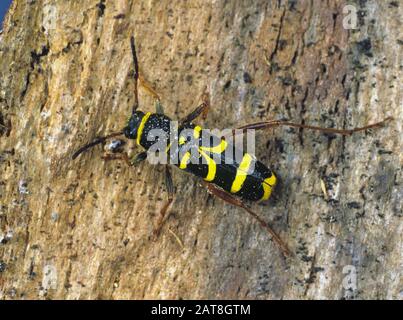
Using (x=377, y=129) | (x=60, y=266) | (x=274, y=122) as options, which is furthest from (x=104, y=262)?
(x=377, y=129)

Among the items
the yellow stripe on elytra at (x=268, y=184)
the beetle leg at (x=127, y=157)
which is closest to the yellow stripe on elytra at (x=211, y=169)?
the yellow stripe on elytra at (x=268, y=184)

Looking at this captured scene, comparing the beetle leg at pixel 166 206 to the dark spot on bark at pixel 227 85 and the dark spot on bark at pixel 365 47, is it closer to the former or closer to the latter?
the dark spot on bark at pixel 227 85

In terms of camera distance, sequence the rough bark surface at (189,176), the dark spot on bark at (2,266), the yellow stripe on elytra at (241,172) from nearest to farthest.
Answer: the rough bark surface at (189,176) < the yellow stripe on elytra at (241,172) < the dark spot on bark at (2,266)

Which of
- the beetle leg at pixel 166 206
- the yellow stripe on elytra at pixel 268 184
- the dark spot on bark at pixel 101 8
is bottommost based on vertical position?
the beetle leg at pixel 166 206

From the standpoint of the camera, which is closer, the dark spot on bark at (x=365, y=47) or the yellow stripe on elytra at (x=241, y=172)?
the dark spot on bark at (x=365, y=47)

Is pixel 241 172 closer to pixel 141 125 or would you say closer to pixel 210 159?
pixel 210 159

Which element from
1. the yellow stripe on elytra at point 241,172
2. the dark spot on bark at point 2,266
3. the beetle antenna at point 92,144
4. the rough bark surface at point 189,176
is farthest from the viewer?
the dark spot on bark at point 2,266
